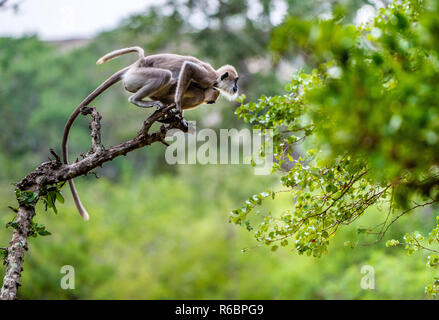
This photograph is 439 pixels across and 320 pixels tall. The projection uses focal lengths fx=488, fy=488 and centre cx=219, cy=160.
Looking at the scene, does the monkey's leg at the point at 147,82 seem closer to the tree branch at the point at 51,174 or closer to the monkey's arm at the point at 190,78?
the monkey's arm at the point at 190,78

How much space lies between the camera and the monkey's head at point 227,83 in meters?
4.69

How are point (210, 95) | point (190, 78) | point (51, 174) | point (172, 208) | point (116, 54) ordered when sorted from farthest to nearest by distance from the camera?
point (172, 208) → point (210, 95) → point (190, 78) → point (116, 54) → point (51, 174)

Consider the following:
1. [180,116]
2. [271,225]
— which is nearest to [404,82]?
[271,225]

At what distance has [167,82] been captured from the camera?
4188 millimetres

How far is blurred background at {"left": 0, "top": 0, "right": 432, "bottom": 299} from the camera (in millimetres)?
11059

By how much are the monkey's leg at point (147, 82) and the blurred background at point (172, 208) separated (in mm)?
6165

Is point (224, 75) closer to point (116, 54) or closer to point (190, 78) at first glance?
point (190, 78)

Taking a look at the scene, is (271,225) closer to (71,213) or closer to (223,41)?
(223,41)

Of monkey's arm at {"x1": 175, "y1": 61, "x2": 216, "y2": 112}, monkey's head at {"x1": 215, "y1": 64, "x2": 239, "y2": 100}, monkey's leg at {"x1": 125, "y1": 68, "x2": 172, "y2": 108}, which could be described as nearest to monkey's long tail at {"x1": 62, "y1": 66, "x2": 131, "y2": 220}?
monkey's leg at {"x1": 125, "y1": 68, "x2": 172, "y2": 108}

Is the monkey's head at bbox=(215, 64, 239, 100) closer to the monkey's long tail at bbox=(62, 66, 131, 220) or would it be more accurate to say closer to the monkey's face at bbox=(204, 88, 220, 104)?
the monkey's face at bbox=(204, 88, 220, 104)

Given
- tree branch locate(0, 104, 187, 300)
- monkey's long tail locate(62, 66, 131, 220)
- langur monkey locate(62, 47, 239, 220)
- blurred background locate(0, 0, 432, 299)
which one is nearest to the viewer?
tree branch locate(0, 104, 187, 300)

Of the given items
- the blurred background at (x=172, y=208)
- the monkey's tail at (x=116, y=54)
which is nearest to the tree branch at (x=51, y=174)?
the monkey's tail at (x=116, y=54)

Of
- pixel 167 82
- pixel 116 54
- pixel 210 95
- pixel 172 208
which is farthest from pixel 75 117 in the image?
pixel 172 208

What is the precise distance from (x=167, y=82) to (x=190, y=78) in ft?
0.81
